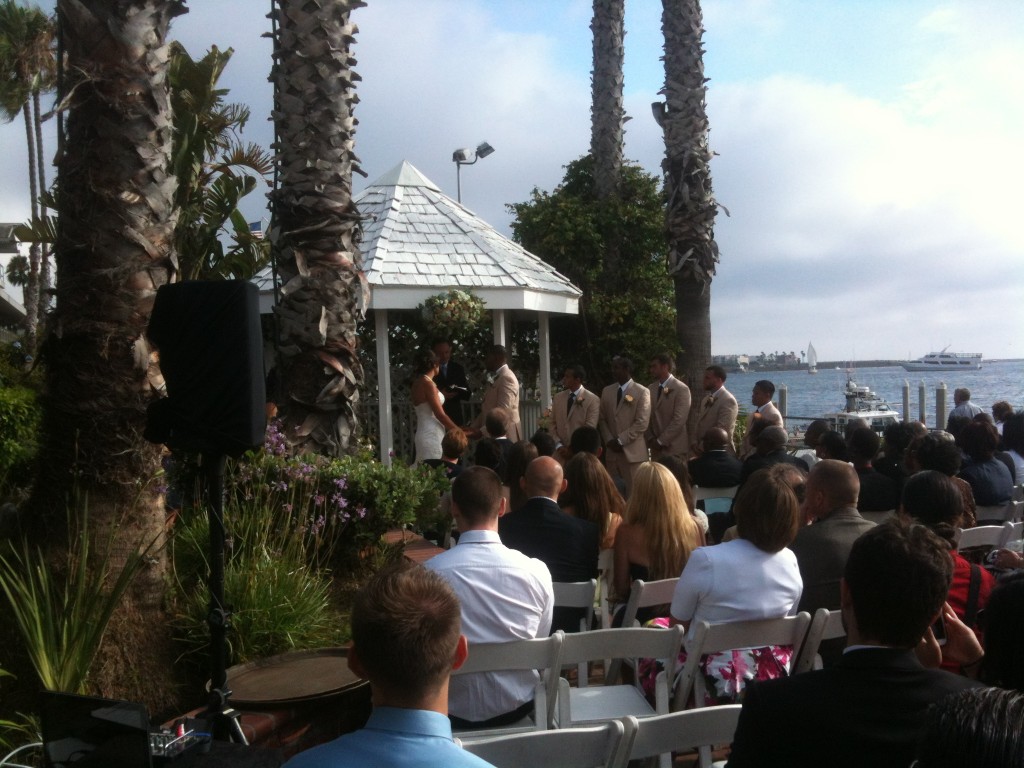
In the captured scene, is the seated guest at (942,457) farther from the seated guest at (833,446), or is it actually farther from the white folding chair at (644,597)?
the white folding chair at (644,597)

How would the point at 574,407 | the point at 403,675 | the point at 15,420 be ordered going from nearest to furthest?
the point at 403,675 → the point at 574,407 → the point at 15,420

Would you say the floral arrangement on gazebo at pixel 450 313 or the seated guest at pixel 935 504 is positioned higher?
the floral arrangement on gazebo at pixel 450 313

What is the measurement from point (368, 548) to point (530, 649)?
2984 mm

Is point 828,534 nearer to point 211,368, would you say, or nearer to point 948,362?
point 211,368

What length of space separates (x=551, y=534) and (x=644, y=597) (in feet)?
2.14

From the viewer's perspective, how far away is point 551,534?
16.4 ft

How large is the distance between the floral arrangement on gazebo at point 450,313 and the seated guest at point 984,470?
5791 mm

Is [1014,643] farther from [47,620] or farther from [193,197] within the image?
[193,197]

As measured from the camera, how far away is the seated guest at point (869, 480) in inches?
261

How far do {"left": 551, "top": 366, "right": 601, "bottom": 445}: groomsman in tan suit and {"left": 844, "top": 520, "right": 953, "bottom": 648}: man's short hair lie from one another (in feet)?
26.0

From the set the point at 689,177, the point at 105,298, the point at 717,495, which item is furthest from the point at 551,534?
the point at 689,177

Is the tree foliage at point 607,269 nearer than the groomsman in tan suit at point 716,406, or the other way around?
the groomsman in tan suit at point 716,406

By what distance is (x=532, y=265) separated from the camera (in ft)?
43.3

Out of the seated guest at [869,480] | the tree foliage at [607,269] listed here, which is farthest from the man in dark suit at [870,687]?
the tree foliage at [607,269]
